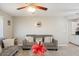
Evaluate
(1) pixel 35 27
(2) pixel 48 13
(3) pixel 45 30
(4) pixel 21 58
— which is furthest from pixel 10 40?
(4) pixel 21 58

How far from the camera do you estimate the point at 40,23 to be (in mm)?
3354

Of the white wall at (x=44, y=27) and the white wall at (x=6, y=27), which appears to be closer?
the white wall at (x=6, y=27)

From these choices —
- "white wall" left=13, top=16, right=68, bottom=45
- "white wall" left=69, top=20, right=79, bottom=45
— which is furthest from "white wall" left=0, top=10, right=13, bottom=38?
"white wall" left=69, top=20, right=79, bottom=45

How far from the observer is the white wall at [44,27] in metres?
3.21

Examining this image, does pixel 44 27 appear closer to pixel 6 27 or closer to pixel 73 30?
pixel 73 30

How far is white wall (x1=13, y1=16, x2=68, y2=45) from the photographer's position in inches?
126

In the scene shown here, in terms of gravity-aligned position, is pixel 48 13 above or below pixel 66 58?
above

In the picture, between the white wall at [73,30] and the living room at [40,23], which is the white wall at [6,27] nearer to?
the living room at [40,23]

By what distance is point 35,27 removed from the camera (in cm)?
341

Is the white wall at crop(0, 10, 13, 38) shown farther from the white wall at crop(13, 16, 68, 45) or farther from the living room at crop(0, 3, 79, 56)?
the white wall at crop(13, 16, 68, 45)

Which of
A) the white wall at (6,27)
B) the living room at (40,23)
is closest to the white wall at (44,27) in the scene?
the living room at (40,23)

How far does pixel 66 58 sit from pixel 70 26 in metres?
1.84

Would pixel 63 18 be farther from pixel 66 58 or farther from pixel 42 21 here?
pixel 66 58

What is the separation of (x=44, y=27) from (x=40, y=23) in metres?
0.17
